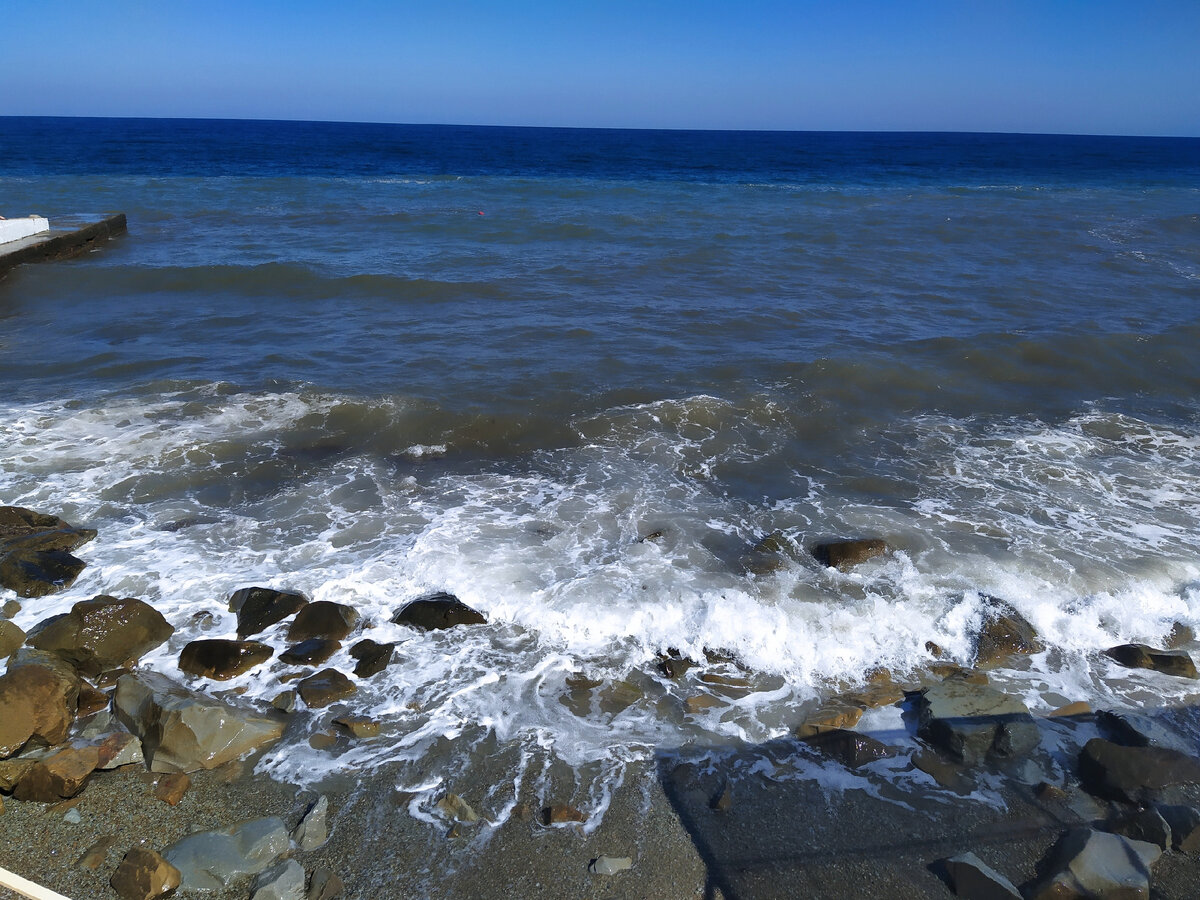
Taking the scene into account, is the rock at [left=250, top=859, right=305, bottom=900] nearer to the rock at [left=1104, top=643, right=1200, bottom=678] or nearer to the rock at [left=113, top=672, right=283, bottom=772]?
the rock at [left=113, top=672, right=283, bottom=772]

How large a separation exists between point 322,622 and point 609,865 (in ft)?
10.5

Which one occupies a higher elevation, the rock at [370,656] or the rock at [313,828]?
the rock at [370,656]

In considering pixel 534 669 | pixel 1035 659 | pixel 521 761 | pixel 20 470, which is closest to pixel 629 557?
pixel 534 669

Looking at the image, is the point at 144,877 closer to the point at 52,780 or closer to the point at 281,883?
the point at 281,883

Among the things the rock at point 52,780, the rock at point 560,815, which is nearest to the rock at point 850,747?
the rock at point 560,815

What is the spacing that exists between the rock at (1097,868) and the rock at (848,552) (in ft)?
10.7

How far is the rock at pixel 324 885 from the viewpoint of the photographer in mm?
4188

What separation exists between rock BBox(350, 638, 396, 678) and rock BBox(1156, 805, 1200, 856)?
5.10m

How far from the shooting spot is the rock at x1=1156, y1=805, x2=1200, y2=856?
14.8 ft

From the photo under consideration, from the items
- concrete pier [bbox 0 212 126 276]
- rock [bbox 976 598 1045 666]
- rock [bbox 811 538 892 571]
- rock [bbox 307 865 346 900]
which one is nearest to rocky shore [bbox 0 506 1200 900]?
rock [bbox 307 865 346 900]

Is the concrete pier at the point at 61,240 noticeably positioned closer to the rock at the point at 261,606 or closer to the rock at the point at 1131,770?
the rock at the point at 261,606

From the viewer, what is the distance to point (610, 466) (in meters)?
9.66

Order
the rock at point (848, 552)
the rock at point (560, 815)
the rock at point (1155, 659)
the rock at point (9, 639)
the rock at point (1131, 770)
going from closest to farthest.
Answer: the rock at point (560, 815) → the rock at point (1131, 770) → the rock at point (9, 639) → the rock at point (1155, 659) → the rock at point (848, 552)

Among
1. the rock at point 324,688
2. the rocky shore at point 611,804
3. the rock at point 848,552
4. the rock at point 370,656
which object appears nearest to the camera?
the rocky shore at point 611,804
